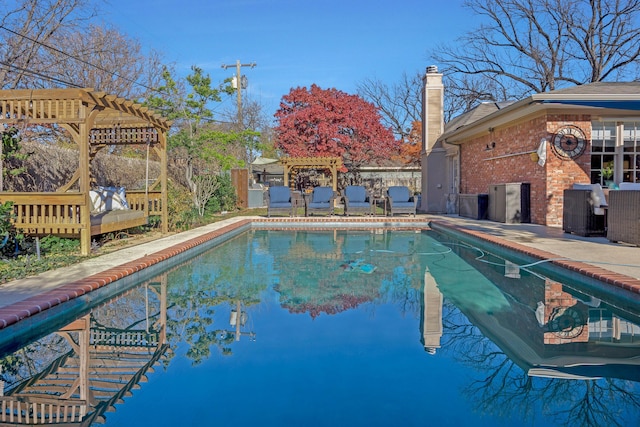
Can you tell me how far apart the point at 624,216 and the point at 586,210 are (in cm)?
95

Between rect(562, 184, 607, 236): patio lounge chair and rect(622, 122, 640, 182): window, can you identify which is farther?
rect(622, 122, 640, 182): window

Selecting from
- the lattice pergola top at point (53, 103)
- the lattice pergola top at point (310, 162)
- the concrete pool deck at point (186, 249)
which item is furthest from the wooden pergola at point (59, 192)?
the lattice pergola top at point (310, 162)

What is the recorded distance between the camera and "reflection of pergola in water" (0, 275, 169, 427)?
2.67m

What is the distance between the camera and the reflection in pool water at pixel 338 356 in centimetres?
271

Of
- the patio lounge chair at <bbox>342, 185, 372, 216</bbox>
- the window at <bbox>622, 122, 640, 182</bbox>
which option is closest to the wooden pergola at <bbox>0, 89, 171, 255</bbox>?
the patio lounge chair at <bbox>342, 185, 372, 216</bbox>

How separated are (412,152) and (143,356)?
75.8 ft

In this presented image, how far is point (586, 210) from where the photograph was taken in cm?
801

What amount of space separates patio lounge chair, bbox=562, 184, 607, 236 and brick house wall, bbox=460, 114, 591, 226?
5.05 feet

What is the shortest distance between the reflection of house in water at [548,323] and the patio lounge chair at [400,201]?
719 centimetres

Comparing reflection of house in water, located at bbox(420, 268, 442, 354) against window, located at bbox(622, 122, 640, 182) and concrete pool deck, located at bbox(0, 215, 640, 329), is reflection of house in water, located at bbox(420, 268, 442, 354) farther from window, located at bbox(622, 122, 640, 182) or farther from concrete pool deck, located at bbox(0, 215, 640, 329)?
window, located at bbox(622, 122, 640, 182)

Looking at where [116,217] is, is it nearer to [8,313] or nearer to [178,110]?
[8,313]

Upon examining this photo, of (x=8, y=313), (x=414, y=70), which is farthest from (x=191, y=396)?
(x=414, y=70)

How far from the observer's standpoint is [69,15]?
12547 mm

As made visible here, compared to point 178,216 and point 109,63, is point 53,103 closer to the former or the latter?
point 178,216
